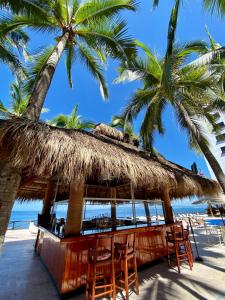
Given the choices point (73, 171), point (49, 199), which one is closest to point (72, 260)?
point (73, 171)

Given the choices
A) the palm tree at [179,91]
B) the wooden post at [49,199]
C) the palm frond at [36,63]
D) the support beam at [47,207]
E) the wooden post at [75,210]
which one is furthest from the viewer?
the wooden post at [49,199]

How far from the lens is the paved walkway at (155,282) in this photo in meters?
3.38

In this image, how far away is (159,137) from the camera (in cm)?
800

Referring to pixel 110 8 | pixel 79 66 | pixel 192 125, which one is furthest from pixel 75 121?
pixel 192 125

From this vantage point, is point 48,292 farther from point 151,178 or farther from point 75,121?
point 75,121

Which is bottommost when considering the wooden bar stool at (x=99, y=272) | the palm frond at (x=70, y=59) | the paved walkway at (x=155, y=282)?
the paved walkway at (x=155, y=282)

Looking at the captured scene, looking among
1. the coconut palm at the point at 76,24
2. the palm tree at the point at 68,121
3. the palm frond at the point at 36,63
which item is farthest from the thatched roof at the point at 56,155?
the palm tree at the point at 68,121

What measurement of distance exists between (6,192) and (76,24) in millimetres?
5686

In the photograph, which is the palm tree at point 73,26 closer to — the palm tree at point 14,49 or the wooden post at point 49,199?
the palm tree at point 14,49

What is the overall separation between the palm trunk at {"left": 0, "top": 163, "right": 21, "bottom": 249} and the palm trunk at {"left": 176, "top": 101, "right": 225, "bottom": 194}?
191 inches

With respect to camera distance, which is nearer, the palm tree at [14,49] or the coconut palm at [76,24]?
the coconut palm at [76,24]

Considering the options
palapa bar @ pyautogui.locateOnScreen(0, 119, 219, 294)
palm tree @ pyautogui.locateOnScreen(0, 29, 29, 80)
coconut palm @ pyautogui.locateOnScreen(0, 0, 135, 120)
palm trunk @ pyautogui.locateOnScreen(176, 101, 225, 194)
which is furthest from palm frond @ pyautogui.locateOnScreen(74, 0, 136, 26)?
palapa bar @ pyautogui.locateOnScreen(0, 119, 219, 294)

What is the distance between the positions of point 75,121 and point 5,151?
31.9ft

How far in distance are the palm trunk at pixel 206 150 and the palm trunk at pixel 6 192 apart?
4844 mm
